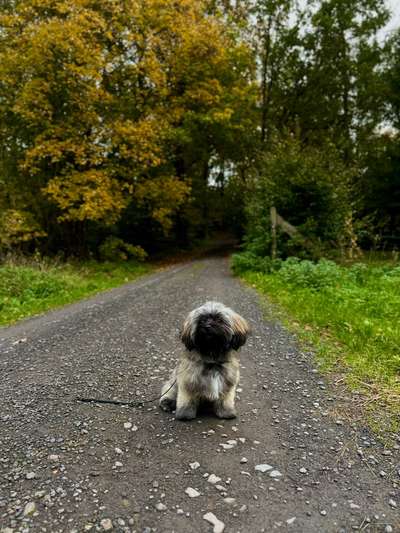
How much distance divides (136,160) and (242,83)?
35.6 ft

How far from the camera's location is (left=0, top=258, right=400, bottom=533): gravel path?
2.47 m

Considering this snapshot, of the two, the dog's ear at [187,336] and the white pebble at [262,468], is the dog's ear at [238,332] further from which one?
the white pebble at [262,468]

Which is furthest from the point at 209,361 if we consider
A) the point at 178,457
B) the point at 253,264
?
the point at 253,264

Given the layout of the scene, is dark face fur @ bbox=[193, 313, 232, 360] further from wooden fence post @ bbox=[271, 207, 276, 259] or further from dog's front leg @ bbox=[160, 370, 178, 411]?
wooden fence post @ bbox=[271, 207, 276, 259]

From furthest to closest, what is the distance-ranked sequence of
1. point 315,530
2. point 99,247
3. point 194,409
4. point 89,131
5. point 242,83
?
1. point 242,83
2. point 99,247
3. point 89,131
4. point 194,409
5. point 315,530

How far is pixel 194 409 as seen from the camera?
3.64m

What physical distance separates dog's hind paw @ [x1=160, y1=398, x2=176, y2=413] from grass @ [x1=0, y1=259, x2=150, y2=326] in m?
5.67

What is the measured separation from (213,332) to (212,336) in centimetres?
5

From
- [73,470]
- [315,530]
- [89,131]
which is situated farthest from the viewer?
[89,131]

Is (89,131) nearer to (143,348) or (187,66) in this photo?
(187,66)

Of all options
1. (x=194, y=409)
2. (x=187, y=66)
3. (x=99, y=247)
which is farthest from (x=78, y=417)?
(x=187, y=66)

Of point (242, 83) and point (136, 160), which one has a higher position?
point (242, 83)

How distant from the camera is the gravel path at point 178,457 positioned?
8.11 feet

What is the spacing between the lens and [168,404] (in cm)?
389
